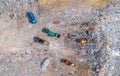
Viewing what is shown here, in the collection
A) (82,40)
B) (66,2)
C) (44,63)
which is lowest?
(44,63)

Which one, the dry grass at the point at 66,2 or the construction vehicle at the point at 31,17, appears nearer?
the construction vehicle at the point at 31,17

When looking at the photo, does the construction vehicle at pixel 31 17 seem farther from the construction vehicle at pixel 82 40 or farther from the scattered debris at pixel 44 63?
the construction vehicle at pixel 82 40

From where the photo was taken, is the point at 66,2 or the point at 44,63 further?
the point at 66,2

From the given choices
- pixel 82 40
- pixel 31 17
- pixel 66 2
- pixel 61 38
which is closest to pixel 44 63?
pixel 61 38

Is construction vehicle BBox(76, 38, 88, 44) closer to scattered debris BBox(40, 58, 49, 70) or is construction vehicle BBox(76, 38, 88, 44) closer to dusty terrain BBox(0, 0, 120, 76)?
dusty terrain BBox(0, 0, 120, 76)

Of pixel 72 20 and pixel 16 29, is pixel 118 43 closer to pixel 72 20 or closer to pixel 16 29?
pixel 72 20

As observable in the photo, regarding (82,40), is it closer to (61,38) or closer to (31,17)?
(61,38)

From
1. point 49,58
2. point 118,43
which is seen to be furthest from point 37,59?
point 118,43


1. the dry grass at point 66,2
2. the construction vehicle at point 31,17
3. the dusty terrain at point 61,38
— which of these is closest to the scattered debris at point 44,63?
the dusty terrain at point 61,38
